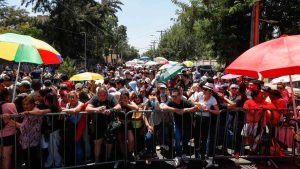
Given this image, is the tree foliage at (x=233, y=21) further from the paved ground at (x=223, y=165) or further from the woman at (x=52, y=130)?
the woman at (x=52, y=130)

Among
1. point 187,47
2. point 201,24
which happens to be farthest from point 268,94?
point 187,47

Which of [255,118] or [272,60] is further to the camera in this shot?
[255,118]

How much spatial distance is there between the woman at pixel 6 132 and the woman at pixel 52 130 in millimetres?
541

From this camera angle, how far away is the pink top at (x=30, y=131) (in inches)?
233

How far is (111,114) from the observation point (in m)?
6.68

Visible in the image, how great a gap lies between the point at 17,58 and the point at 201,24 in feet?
66.1

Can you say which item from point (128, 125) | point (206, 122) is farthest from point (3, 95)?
point (206, 122)

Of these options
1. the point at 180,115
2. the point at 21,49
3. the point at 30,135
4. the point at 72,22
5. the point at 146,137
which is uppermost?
the point at 72,22

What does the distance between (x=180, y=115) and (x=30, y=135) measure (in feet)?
9.44

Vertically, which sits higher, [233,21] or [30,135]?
[233,21]

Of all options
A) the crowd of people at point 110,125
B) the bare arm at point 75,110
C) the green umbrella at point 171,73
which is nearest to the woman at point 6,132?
the crowd of people at point 110,125

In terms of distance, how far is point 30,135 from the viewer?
19.7 feet

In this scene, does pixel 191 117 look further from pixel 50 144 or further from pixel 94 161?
pixel 50 144

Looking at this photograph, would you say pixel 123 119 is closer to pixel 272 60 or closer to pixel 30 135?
pixel 30 135
